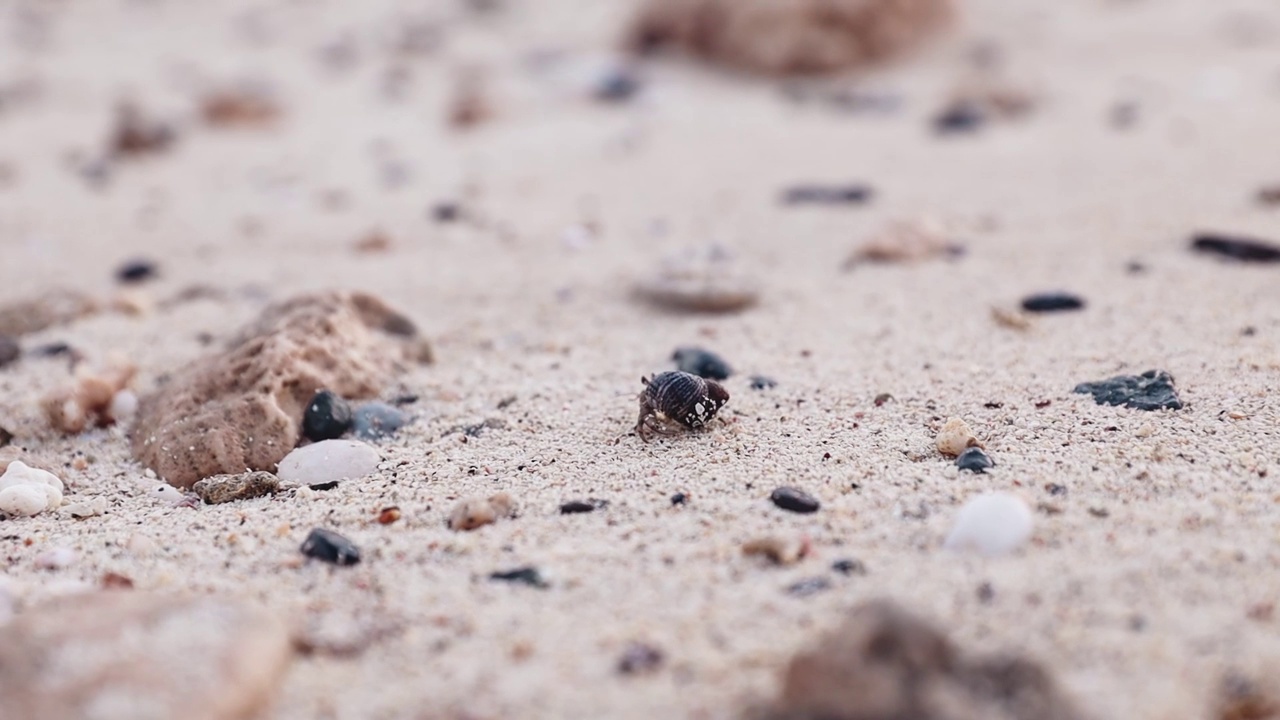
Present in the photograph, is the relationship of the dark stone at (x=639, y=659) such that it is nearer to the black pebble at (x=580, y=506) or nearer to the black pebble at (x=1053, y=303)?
the black pebble at (x=580, y=506)

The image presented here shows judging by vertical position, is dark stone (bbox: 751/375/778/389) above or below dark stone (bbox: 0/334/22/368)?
above

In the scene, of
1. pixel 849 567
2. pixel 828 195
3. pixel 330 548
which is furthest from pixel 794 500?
pixel 828 195

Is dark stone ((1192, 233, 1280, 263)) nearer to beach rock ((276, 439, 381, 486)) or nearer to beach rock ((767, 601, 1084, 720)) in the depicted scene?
beach rock ((767, 601, 1084, 720))

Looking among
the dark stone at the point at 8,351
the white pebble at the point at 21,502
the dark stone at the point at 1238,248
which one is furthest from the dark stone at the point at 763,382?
the dark stone at the point at 8,351

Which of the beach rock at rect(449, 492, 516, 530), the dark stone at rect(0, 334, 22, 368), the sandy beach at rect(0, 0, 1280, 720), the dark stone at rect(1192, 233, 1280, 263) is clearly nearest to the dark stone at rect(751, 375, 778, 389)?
the sandy beach at rect(0, 0, 1280, 720)

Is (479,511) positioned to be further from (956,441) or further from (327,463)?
(956,441)

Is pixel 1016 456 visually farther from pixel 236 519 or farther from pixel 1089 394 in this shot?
pixel 236 519
